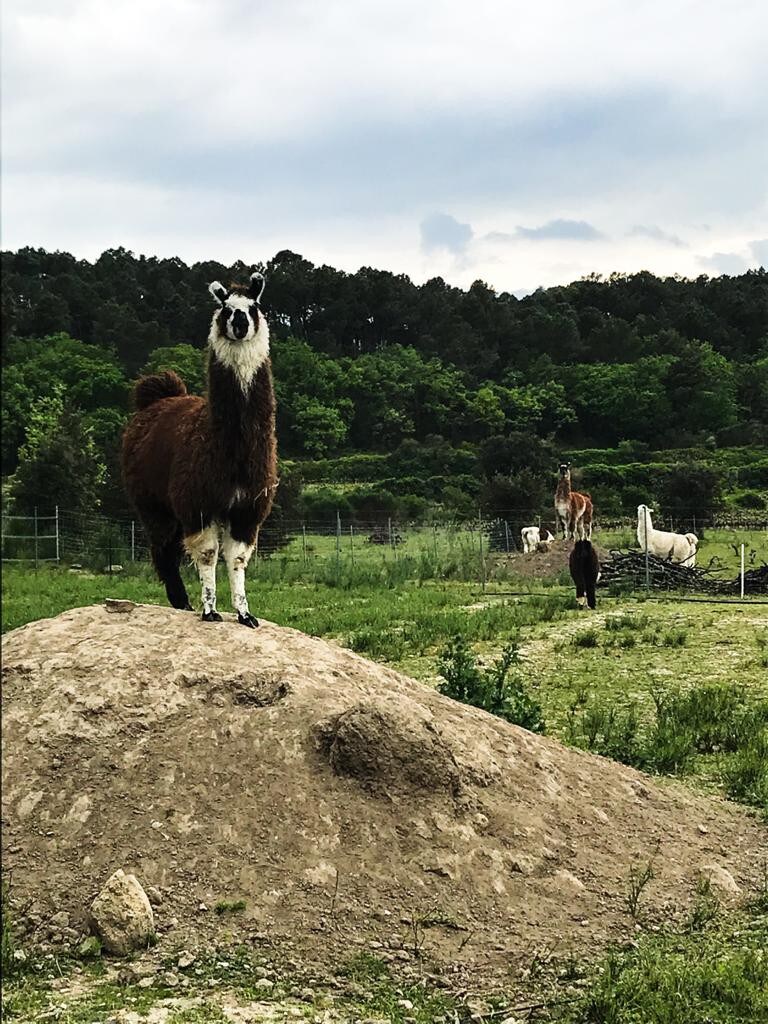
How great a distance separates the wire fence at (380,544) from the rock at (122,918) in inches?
581

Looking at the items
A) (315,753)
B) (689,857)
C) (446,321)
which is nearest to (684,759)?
(689,857)

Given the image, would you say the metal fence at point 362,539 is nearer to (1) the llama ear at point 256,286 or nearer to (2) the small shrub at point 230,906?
(1) the llama ear at point 256,286

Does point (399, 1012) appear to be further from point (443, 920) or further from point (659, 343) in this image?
point (659, 343)

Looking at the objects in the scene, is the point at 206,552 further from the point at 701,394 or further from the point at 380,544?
the point at 701,394

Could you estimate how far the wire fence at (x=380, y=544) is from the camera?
25516 millimetres

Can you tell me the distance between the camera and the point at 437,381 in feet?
210

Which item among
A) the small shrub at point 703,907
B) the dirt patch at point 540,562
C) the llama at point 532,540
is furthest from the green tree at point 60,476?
the small shrub at point 703,907

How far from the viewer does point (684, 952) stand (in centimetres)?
489

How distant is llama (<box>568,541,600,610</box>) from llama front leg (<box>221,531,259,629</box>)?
13.3m

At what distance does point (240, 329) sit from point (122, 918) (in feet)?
13.1

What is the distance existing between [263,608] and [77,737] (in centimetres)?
1228

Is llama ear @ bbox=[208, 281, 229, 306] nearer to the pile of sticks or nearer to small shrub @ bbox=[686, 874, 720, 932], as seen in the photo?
small shrub @ bbox=[686, 874, 720, 932]

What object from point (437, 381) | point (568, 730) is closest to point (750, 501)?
point (437, 381)

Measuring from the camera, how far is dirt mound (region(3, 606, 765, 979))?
16.1 feet
